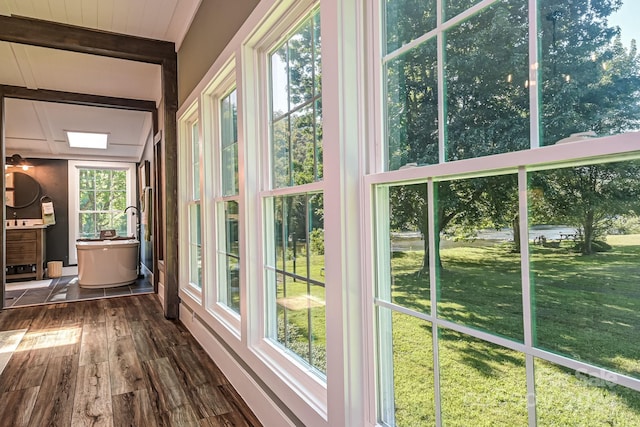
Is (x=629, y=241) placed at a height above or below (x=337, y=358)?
above

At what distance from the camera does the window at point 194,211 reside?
341 centimetres

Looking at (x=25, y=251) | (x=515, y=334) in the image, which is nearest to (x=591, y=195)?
(x=515, y=334)

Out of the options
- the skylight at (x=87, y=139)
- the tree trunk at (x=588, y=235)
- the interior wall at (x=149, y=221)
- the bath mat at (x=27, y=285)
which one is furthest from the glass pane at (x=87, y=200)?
the tree trunk at (x=588, y=235)

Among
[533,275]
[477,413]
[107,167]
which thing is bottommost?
[477,413]

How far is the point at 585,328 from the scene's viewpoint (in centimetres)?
65

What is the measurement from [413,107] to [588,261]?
57 centimetres

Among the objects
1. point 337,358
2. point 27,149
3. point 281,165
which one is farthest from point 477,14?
point 27,149

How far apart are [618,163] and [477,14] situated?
0.46m

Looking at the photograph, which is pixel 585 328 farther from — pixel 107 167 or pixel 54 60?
pixel 107 167

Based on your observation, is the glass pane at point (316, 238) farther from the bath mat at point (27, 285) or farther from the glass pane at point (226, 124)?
the bath mat at point (27, 285)

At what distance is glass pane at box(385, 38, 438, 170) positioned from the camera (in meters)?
0.96

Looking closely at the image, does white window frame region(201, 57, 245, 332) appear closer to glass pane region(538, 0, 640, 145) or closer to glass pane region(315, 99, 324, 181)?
glass pane region(315, 99, 324, 181)

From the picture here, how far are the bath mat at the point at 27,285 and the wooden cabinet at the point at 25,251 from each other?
0.71ft

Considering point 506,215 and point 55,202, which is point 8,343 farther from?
point 55,202
